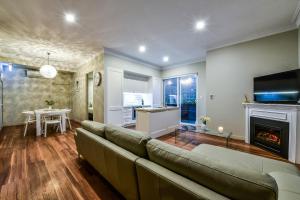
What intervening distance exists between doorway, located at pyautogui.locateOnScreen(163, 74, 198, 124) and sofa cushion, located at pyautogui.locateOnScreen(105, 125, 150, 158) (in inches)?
182

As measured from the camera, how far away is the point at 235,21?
2.74 m

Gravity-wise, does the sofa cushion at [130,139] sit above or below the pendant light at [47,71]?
below

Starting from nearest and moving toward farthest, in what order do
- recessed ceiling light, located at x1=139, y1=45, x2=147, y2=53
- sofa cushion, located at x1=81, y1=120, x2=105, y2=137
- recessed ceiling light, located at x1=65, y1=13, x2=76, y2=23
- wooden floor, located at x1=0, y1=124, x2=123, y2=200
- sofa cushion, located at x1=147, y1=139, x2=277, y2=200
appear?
sofa cushion, located at x1=147, y1=139, x2=277, y2=200 < wooden floor, located at x1=0, y1=124, x2=123, y2=200 < sofa cushion, located at x1=81, y1=120, x2=105, y2=137 < recessed ceiling light, located at x1=65, y1=13, x2=76, y2=23 < recessed ceiling light, located at x1=139, y1=45, x2=147, y2=53

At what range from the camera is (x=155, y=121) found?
379 centimetres

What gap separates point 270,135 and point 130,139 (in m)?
3.29

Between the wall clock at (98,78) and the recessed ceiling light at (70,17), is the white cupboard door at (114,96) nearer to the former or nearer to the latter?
the wall clock at (98,78)

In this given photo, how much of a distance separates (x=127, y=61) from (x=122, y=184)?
4390mm

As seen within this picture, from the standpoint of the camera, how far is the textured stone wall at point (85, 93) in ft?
14.6

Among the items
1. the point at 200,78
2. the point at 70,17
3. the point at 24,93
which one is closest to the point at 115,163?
the point at 70,17

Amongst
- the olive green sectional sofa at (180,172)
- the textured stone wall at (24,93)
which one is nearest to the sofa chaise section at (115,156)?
the olive green sectional sofa at (180,172)

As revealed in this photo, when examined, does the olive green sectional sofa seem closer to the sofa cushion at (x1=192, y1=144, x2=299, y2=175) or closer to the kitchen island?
the sofa cushion at (x1=192, y1=144, x2=299, y2=175)

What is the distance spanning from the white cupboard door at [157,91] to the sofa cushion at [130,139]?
4.76 m

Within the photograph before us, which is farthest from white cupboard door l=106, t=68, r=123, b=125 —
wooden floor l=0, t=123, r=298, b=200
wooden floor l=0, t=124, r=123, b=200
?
wooden floor l=0, t=124, r=123, b=200

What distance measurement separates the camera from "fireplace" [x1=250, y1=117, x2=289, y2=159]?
2562 millimetres
